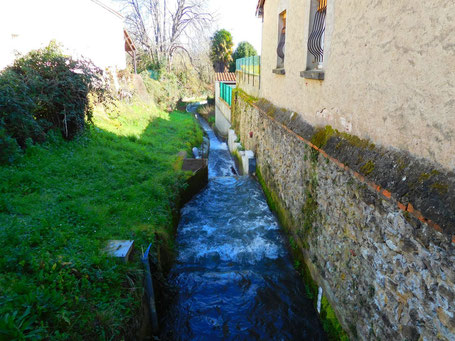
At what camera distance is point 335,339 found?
3846mm

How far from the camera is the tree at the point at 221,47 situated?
1253 inches

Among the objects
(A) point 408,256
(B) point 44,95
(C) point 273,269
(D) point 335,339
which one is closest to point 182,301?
(C) point 273,269

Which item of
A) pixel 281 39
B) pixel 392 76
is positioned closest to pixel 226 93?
pixel 281 39

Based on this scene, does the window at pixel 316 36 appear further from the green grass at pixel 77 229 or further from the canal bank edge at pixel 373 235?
the green grass at pixel 77 229

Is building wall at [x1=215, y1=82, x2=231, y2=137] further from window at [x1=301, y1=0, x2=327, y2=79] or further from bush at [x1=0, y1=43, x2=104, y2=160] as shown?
window at [x1=301, y1=0, x2=327, y2=79]

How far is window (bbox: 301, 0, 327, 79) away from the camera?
5.26m

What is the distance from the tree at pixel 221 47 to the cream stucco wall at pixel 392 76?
29385 mm

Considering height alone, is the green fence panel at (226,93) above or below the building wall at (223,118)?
above

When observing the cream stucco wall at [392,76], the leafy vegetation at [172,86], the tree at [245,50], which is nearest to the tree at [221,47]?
the tree at [245,50]

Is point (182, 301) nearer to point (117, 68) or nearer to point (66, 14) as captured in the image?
point (66, 14)

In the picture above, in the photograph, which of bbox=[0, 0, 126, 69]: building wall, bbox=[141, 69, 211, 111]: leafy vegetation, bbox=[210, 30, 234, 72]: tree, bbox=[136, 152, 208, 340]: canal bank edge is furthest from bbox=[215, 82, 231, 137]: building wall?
bbox=[210, 30, 234, 72]: tree

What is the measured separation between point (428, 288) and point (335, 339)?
2.05 meters

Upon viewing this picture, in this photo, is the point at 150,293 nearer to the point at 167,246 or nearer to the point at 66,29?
the point at 167,246

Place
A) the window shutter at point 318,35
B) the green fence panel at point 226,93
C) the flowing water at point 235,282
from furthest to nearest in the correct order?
the green fence panel at point 226,93 < the window shutter at point 318,35 < the flowing water at point 235,282
